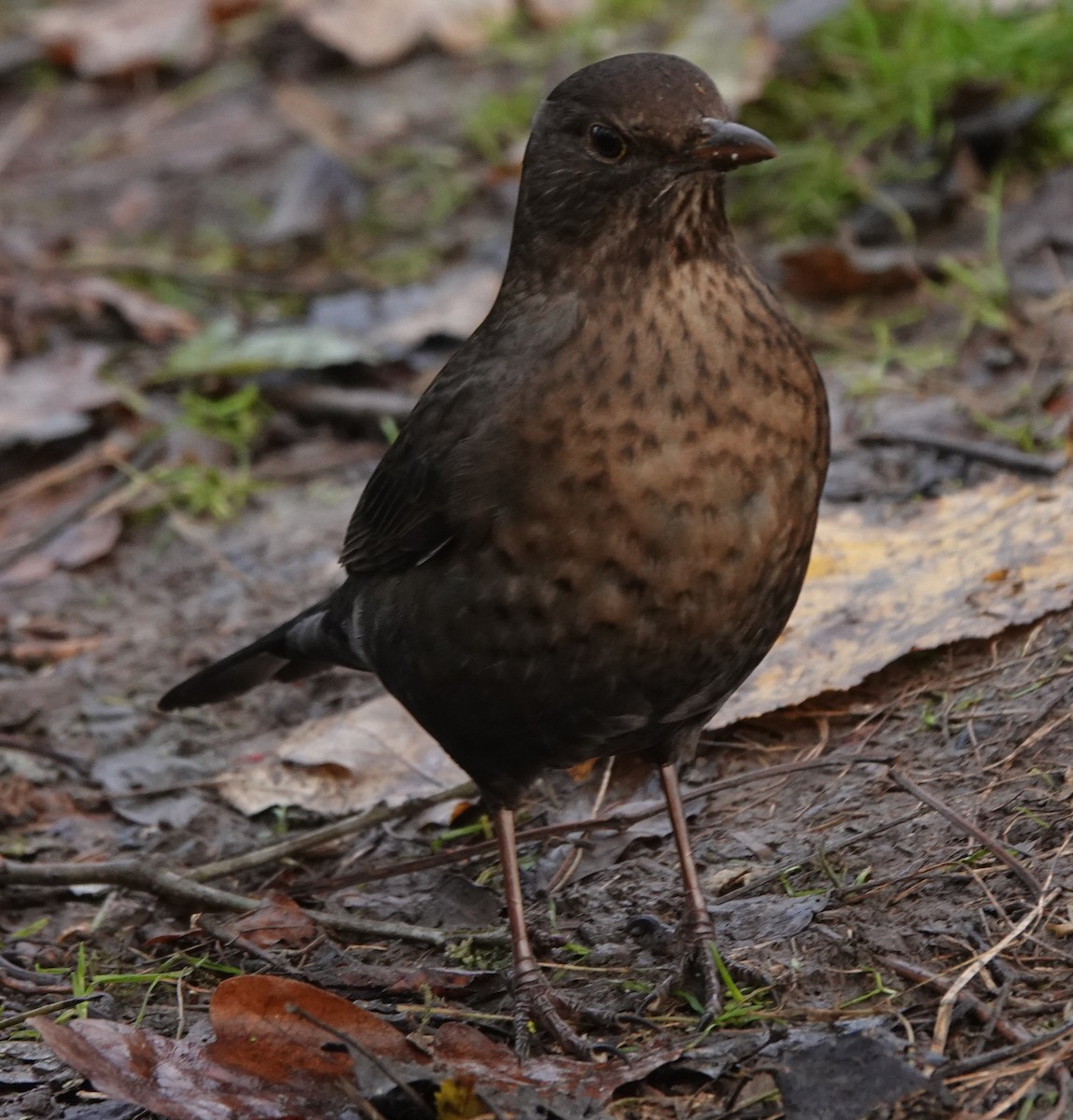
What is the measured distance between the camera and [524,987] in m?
3.29

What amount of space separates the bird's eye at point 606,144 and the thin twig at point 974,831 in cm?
132

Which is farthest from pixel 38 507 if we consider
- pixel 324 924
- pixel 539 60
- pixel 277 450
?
pixel 539 60

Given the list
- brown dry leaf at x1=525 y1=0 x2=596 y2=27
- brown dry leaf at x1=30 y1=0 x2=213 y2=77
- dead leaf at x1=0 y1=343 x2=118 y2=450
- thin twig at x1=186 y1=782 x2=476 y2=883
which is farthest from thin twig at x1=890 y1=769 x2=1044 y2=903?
brown dry leaf at x1=30 y1=0 x2=213 y2=77

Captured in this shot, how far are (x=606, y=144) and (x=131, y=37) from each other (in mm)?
6429

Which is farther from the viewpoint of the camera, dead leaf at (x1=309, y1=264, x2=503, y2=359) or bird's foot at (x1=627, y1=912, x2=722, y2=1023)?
dead leaf at (x1=309, y1=264, x2=503, y2=359)

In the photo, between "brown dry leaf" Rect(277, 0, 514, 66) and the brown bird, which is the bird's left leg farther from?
"brown dry leaf" Rect(277, 0, 514, 66)

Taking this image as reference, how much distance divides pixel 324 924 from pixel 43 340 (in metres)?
3.63

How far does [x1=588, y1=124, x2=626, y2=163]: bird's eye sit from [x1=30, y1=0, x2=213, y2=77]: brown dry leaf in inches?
239

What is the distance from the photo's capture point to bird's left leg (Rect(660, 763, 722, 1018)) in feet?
10.4

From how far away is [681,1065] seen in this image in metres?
2.90

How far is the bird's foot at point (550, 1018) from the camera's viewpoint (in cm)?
309

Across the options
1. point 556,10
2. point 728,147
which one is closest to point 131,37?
point 556,10

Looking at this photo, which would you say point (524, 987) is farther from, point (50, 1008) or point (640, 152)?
point (640, 152)

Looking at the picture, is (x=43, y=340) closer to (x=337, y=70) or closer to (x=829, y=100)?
(x=337, y=70)
